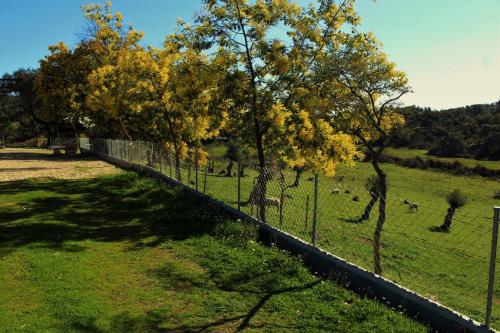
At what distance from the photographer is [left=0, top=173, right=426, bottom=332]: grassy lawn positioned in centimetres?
488

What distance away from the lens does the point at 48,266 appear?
6.62m

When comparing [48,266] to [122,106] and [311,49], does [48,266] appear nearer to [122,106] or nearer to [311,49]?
[311,49]

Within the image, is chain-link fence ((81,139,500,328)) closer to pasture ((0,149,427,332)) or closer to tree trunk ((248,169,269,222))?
tree trunk ((248,169,269,222))

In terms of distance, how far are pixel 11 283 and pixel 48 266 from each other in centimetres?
71

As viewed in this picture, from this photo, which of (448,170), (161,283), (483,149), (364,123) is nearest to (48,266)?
(161,283)

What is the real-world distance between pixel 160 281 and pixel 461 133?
76.1m

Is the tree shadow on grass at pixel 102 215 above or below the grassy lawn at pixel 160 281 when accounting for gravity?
above

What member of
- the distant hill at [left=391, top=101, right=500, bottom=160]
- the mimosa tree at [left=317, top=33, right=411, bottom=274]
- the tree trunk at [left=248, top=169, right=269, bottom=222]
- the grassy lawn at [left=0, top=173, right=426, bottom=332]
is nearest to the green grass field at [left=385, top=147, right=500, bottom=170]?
the distant hill at [left=391, top=101, right=500, bottom=160]

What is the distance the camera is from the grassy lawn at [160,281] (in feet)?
16.0

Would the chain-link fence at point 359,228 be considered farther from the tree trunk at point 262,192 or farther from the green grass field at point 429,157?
the green grass field at point 429,157

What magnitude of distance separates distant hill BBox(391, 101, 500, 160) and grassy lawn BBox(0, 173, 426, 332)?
194 feet

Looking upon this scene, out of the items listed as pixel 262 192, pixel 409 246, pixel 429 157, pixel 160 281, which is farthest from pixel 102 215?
pixel 429 157

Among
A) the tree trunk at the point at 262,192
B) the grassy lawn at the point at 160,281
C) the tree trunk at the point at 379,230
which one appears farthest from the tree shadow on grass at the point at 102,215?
the tree trunk at the point at 379,230

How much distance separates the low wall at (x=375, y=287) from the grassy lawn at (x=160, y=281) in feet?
0.60
